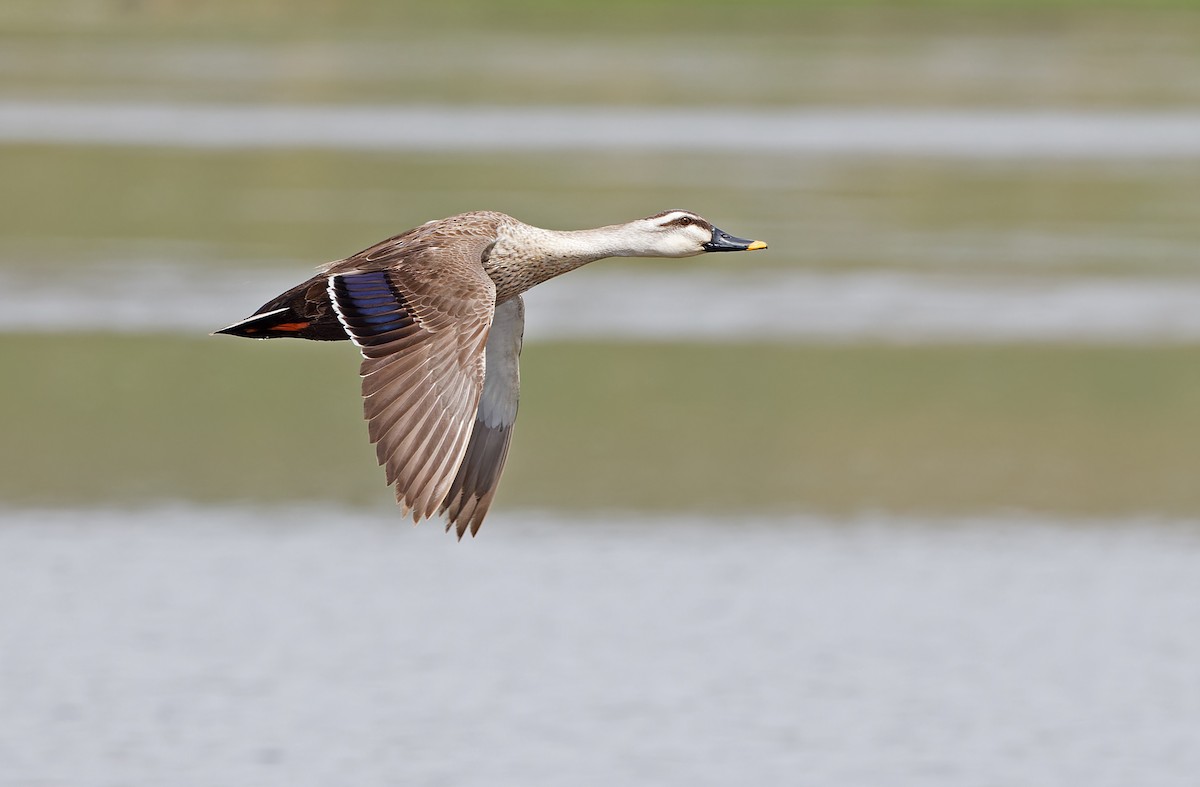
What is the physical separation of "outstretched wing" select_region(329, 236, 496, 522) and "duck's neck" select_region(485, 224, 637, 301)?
1.11 ft

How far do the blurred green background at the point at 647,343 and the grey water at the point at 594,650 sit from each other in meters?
1.78

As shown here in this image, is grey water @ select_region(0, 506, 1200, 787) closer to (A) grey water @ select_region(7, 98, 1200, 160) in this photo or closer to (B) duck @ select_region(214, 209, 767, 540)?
(B) duck @ select_region(214, 209, 767, 540)

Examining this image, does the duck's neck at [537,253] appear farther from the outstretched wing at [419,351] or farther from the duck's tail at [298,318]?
the duck's tail at [298,318]

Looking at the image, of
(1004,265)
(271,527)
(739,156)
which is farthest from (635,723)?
(739,156)

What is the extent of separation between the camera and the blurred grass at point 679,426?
25.0m

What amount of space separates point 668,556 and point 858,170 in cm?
3481

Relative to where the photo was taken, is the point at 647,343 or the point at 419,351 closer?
the point at 419,351

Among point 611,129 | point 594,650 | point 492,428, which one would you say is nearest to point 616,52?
point 611,129

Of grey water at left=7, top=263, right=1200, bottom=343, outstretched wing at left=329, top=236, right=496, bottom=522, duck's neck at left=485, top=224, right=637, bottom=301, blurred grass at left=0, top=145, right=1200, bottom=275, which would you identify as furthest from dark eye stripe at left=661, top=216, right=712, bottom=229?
blurred grass at left=0, top=145, right=1200, bottom=275

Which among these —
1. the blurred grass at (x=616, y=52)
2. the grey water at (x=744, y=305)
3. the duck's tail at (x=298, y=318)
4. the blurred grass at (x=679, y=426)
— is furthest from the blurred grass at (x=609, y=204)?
the duck's tail at (x=298, y=318)

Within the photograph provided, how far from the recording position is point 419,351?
1016 centimetres

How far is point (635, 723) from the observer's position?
1769cm

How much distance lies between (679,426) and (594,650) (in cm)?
893

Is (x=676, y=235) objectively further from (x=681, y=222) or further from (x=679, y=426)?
(x=679, y=426)
